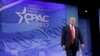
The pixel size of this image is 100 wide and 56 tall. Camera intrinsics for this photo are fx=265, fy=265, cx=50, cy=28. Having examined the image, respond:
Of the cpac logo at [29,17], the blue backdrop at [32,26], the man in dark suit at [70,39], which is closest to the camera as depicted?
the man in dark suit at [70,39]

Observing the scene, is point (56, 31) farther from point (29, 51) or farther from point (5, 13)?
point (5, 13)

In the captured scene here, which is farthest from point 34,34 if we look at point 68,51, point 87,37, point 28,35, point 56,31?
point 87,37

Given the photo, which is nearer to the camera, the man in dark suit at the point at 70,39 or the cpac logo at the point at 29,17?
the man in dark suit at the point at 70,39

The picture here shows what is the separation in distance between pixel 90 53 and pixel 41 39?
2.57m

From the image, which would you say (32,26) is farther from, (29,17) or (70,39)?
(70,39)

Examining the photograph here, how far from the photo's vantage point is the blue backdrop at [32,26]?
8359mm

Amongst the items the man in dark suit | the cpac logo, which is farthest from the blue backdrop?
the man in dark suit

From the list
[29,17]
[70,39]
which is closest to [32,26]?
[29,17]

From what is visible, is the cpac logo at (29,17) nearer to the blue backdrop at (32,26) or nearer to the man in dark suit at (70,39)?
the blue backdrop at (32,26)

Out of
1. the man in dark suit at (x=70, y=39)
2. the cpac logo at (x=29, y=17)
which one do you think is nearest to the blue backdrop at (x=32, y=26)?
the cpac logo at (x=29, y=17)

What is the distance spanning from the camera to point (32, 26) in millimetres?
8922

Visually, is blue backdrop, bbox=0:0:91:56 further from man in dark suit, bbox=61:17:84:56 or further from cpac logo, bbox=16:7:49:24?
man in dark suit, bbox=61:17:84:56

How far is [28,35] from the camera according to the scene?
8812 mm

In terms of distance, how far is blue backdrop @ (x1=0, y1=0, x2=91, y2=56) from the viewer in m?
8.36
